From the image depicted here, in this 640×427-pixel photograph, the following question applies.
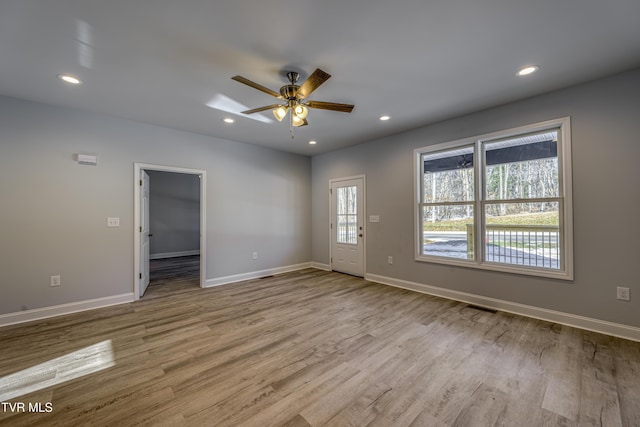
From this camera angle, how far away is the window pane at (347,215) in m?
5.28

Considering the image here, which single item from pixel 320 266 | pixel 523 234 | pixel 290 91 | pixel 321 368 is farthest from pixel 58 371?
pixel 523 234

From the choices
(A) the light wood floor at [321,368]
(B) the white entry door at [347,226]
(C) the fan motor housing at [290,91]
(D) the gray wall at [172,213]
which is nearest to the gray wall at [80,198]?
(A) the light wood floor at [321,368]

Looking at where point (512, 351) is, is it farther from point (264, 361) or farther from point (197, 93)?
point (197, 93)

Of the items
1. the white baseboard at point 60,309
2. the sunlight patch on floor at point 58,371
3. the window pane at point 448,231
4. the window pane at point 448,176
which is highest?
the window pane at point 448,176

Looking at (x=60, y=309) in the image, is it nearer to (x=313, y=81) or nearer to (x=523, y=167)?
(x=313, y=81)

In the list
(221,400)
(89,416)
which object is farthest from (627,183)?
(89,416)

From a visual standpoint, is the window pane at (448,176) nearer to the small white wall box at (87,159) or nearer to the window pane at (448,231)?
the window pane at (448,231)

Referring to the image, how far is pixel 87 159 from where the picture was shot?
346cm

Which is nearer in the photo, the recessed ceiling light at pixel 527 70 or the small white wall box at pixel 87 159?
the recessed ceiling light at pixel 527 70

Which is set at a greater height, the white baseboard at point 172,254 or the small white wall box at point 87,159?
the small white wall box at point 87,159

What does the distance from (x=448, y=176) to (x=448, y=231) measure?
0.88 m

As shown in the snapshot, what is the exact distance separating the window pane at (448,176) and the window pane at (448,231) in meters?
0.17

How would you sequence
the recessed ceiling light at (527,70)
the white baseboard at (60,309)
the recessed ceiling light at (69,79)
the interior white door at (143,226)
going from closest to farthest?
1. the recessed ceiling light at (527,70)
2. the recessed ceiling light at (69,79)
3. the white baseboard at (60,309)
4. the interior white door at (143,226)

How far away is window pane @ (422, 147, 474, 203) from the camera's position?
380 cm
